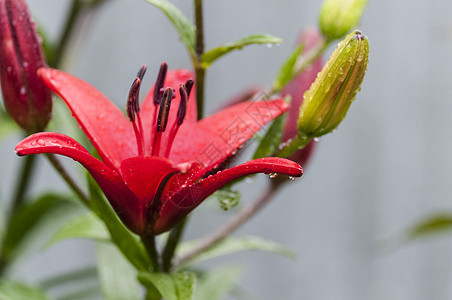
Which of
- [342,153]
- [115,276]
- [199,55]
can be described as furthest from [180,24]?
[342,153]

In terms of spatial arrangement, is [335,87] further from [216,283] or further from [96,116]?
[216,283]

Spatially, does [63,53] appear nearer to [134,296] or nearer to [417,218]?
[134,296]

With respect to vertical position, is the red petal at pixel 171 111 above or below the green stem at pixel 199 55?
below

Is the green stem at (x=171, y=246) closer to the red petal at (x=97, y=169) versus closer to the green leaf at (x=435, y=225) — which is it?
the red petal at (x=97, y=169)

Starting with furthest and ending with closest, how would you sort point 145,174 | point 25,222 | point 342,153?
point 342,153, point 25,222, point 145,174

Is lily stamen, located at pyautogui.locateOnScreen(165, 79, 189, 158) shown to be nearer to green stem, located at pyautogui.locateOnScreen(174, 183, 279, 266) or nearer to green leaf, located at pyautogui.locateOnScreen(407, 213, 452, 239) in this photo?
green stem, located at pyautogui.locateOnScreen(174, 183, 279, 266)

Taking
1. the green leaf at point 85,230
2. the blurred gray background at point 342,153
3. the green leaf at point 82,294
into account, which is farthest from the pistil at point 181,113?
the blurred gray background at point 342,153

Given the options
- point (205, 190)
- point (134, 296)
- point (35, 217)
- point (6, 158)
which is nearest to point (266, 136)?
point (205, 190)
